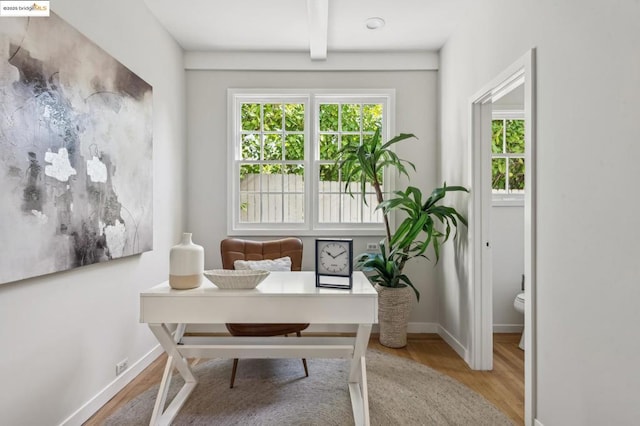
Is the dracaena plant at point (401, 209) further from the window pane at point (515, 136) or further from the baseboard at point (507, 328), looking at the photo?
the window pane at point (515, 136)

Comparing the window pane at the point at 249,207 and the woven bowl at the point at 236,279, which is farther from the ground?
the window pane at the point at 249,207

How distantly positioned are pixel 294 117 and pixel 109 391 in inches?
114

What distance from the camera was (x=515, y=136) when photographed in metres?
4.12

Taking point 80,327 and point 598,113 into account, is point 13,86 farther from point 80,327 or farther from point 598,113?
point 598,113

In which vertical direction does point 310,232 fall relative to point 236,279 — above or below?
above

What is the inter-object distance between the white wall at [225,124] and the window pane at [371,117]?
0.21 meters

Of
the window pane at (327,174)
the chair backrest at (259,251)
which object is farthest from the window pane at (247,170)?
the chair backrest at (259,251)

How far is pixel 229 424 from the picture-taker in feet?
7.14

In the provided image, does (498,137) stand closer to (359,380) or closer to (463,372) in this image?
(463,372)

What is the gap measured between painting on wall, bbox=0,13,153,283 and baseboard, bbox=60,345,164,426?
834 millimetres

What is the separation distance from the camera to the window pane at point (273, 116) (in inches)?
160

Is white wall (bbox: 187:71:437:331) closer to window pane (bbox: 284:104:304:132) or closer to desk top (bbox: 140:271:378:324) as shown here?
window pane (bbox: 284:104:304:132)

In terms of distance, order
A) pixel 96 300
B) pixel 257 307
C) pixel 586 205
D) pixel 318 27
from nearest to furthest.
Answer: pixel 586 205 → pixel 257 307 → pixel 96 300 → pixel 318 27

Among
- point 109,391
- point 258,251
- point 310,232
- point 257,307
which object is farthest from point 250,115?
point 109,391
